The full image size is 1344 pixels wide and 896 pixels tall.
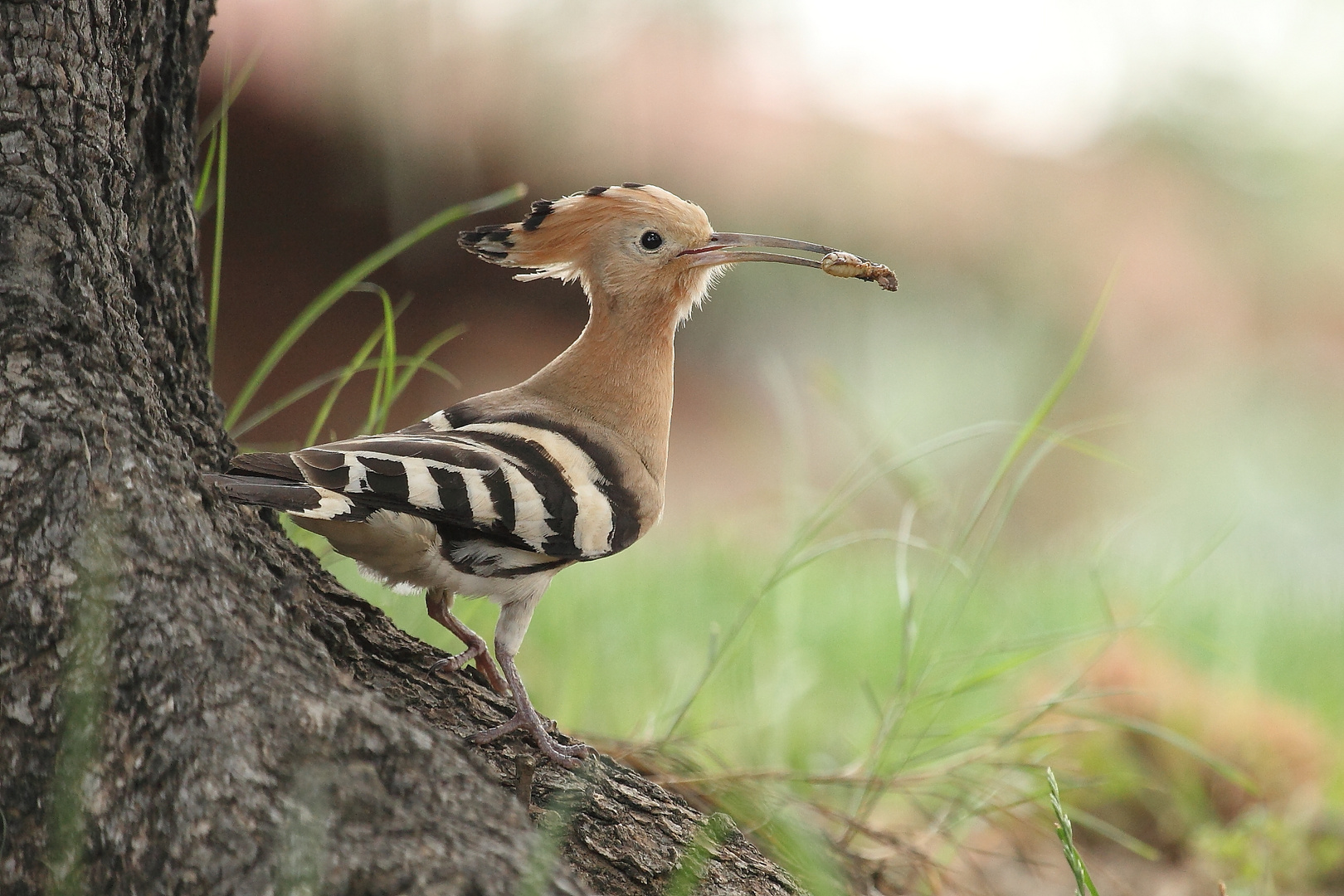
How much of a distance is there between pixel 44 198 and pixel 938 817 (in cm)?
141

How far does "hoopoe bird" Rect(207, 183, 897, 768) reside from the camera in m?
1.04

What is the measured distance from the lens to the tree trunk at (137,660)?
71cm

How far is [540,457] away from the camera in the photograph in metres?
1.19

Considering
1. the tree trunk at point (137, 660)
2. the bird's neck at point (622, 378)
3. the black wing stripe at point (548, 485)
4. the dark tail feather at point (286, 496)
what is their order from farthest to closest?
the bird's neck at point (622, 378) → the black wing stripe at point (548, 485) → the dark tail feather at point (286, 496) → the tree trunk at point (137, 660)

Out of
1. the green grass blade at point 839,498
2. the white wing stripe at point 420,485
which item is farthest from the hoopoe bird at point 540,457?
the green grass blade at point 839,498

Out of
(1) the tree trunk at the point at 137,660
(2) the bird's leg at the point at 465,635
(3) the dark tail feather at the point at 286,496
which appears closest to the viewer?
(1) the tree trunk at the point at 137,660

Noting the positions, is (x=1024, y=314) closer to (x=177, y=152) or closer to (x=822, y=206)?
(x=822, y=206)

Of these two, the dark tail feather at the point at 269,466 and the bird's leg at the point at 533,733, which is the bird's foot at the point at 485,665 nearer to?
the bird's leg at the point at 533,733

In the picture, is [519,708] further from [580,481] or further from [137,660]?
[137,660]

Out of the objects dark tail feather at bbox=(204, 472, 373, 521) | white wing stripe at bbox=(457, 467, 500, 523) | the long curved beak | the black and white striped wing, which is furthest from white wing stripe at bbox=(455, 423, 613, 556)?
the long curved beak

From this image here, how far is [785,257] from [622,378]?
0.86 ft

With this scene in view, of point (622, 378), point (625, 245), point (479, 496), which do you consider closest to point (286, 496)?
point (479, 496)

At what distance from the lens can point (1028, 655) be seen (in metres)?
1.53

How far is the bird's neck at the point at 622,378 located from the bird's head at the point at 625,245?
0.02m
